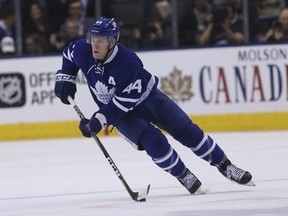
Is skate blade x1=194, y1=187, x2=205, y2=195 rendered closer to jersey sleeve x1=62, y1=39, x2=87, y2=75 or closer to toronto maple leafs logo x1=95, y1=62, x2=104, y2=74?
toronto maple leafs logo x1=95, y1=62, x2=104, y2=74

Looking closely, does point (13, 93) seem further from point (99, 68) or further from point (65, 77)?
point (99, 68)

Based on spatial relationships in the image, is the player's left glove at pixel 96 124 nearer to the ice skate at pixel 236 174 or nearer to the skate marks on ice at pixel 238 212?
the skate marks on ice at pixel 238 212

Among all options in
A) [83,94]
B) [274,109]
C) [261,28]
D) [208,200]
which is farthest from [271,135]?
[208,200]

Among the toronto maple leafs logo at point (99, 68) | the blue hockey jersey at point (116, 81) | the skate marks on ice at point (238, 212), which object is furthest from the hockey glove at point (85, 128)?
the skate marks on ice at point (238, 212)

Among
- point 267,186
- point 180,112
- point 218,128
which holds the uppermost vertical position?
point 180,112

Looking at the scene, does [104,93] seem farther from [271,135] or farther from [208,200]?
[271,135]

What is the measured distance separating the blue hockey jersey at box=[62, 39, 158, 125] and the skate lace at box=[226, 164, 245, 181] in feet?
2.25

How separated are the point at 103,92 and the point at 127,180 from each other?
3.57 ft

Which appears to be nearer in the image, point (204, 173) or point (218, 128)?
point (204, 173)

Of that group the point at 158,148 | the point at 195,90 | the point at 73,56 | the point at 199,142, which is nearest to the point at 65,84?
the point at 73,56

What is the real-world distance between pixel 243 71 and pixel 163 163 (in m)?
4.13

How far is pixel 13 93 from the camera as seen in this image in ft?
32.7

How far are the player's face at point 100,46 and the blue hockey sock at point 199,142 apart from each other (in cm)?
67

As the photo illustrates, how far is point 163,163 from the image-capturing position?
584cm
